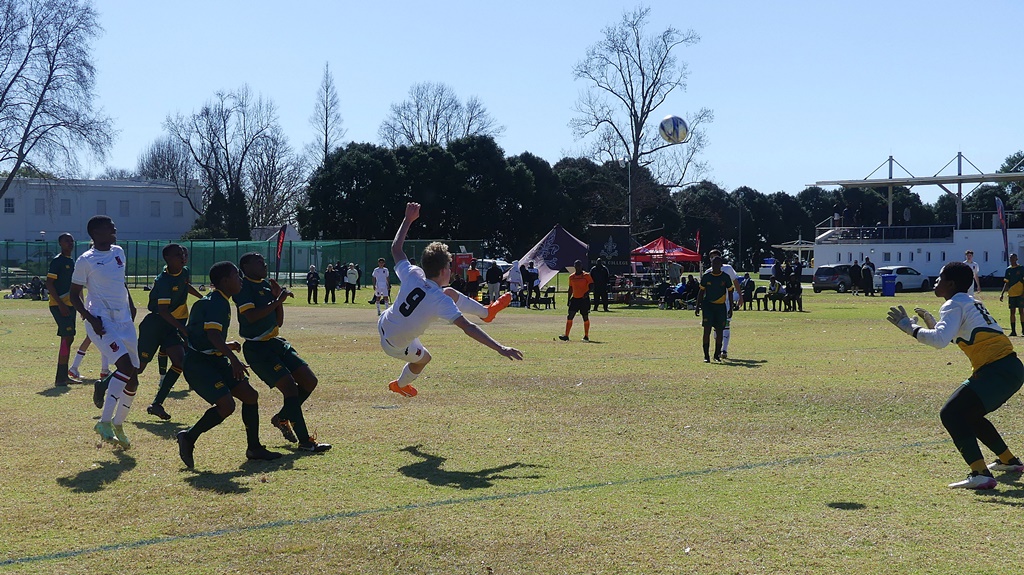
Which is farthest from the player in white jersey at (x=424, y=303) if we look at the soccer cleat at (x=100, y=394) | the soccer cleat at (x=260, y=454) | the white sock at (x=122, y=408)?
the soccer cleat at (x=100, y=394)

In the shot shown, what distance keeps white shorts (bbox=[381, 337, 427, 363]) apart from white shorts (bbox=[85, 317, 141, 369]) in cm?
241

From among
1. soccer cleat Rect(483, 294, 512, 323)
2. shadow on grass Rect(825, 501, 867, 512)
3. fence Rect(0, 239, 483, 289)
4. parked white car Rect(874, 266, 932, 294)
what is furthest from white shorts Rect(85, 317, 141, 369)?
parked white car Rect(874, 266, 932, 294)

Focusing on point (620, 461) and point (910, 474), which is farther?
point (620, 461)

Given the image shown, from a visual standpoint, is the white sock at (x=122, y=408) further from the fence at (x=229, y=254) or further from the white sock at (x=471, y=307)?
the fence at (x=229, y=254)

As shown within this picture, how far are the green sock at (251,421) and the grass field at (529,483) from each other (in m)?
0.26

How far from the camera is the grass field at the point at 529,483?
6.08 m

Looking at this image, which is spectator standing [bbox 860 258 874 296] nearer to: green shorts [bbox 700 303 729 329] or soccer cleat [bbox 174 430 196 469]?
green shorts [bbox 700 303 729 329]

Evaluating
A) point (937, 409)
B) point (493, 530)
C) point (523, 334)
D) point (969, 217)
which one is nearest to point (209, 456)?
point (493, 530)

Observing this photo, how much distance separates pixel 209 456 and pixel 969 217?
68.5 metres

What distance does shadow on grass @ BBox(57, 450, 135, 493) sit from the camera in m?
7.88

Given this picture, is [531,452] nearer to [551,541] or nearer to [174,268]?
[551,541]

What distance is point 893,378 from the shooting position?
14727 mm

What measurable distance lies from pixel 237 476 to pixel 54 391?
645 centimetres

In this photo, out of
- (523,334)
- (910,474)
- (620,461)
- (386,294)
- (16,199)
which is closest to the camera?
(910,474)
